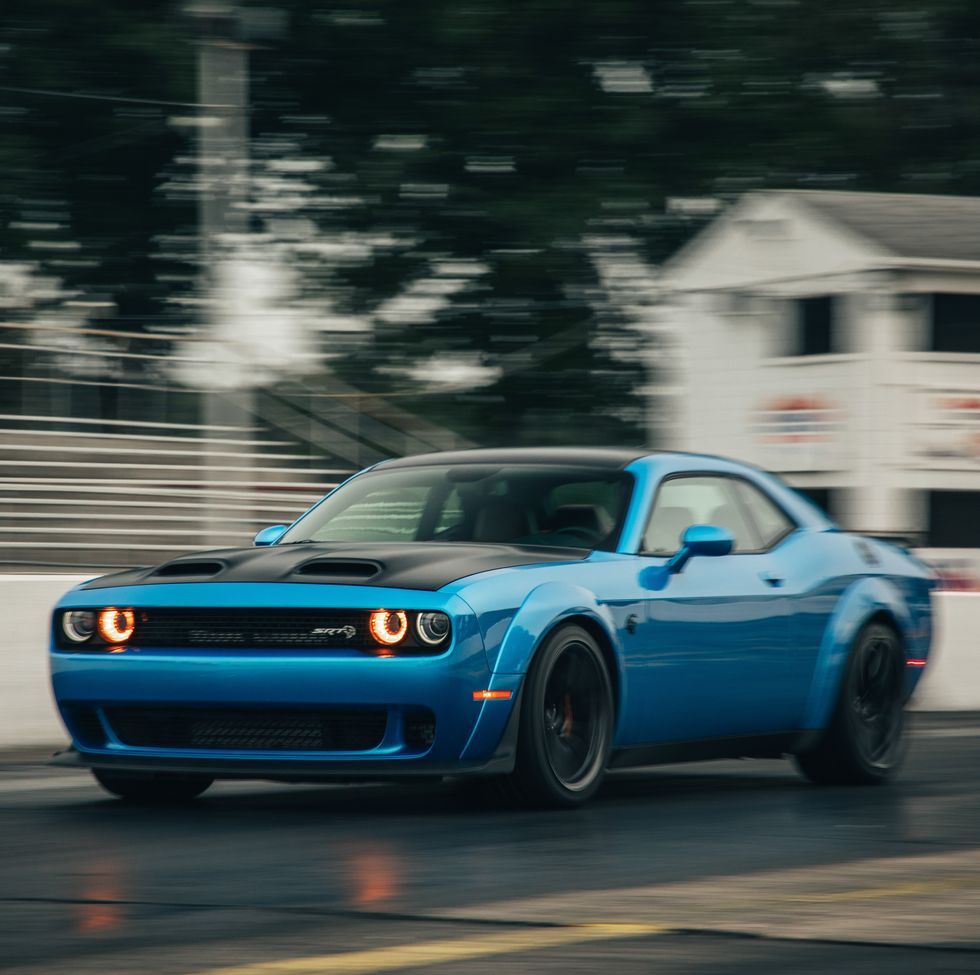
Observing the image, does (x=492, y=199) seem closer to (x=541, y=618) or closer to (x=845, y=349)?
(x=845, y=349)

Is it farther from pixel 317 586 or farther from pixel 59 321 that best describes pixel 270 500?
pixel 59 321

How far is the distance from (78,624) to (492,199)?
64.6 feet

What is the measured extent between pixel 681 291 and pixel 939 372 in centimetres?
350

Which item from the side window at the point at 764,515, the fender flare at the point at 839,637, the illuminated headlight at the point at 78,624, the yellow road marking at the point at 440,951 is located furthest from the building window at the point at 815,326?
the yellow road marking at the point at 440,951

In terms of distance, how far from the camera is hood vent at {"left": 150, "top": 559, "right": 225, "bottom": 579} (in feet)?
28.8

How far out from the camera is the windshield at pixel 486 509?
9.41m

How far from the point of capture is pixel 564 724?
8.72 m

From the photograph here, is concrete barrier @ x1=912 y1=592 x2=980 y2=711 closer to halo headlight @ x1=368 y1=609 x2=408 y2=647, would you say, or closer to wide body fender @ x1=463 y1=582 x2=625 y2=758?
wide body fender @ x1=463 y1=582 x2=625 y2=758

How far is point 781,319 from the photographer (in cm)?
3108

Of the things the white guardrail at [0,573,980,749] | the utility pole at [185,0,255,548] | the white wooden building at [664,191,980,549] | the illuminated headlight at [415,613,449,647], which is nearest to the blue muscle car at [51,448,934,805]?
the illuminated headlight at [415,613,449,647]

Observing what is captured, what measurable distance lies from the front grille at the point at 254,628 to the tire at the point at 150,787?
0.77 m

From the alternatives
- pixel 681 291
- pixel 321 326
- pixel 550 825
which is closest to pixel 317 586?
pixel 550 825

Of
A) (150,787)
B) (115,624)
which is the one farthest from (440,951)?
(150,787)

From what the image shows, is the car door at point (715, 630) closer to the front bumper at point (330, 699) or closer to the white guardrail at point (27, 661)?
the front bumper at point (330, 699)
